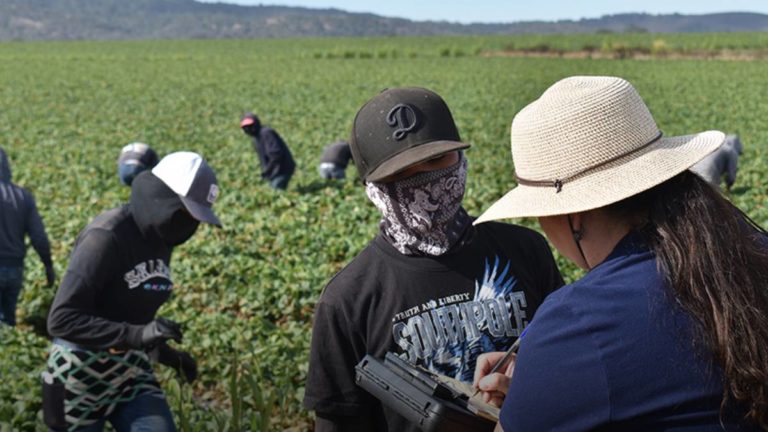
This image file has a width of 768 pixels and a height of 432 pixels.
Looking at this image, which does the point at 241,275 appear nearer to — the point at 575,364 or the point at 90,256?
the point at 90,256

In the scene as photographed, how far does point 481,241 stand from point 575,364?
100 cm

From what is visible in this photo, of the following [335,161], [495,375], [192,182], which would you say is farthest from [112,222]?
[335,161]

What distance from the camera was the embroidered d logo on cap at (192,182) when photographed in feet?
12.0

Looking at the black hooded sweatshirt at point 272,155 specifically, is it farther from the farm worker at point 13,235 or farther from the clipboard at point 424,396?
the clipboard at point 424,396

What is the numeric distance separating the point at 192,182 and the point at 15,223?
12.1ft

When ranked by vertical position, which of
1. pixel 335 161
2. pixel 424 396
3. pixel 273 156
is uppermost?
pixel 424 396

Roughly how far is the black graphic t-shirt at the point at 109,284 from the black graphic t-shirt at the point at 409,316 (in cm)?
149

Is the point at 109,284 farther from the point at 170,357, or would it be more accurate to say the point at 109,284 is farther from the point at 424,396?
the point at 424,396

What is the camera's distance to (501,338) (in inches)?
95.9

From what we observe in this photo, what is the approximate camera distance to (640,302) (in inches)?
61.7

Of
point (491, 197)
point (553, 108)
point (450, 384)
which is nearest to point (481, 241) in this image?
point (450, 384)

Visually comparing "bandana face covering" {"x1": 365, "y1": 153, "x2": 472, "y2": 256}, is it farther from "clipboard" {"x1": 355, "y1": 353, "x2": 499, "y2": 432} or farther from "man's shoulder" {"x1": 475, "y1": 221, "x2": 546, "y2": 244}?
"clipboard" {"x1": 355, "y1": 353, "x2": 499, "y2": 432}

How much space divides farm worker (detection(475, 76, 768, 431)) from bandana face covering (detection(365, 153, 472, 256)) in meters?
0.64

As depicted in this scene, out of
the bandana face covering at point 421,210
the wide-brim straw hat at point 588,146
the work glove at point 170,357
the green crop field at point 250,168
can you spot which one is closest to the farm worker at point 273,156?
the green crop field at point 250,168
